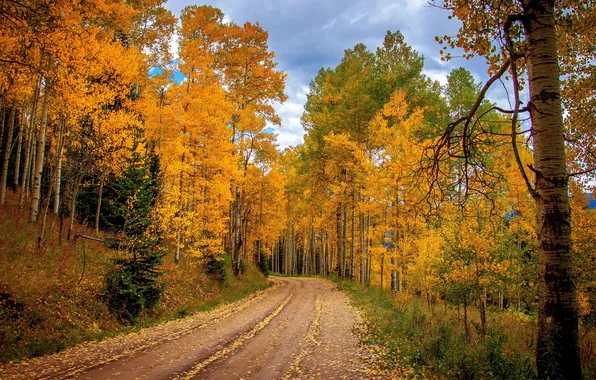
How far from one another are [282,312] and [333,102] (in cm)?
1510

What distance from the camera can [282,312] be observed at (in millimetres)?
13977

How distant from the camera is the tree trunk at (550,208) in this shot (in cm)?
383

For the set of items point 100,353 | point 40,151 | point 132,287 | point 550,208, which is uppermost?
point 40,151

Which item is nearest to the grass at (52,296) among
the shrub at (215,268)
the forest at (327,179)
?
the forest at (327,179)

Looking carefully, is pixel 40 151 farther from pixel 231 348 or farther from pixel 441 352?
pixel 441 352

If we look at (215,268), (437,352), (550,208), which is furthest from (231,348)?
(215,268)

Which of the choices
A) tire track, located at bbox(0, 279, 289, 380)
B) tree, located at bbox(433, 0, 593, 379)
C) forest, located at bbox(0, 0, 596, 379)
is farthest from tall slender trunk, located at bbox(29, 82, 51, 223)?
tree, located at bbox(433, 0, 593, 379)

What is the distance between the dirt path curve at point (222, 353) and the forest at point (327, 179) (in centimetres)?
84

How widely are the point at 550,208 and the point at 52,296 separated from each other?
38.6 ft

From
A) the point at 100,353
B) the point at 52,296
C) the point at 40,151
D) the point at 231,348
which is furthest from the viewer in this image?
the point at 40,151

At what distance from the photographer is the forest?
442 cm

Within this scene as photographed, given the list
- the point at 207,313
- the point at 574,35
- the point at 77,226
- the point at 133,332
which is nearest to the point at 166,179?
the point at 77,226

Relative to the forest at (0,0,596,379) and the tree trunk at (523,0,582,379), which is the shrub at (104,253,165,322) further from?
the tree trunk at (523,0,582,379)

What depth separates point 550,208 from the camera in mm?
3955
